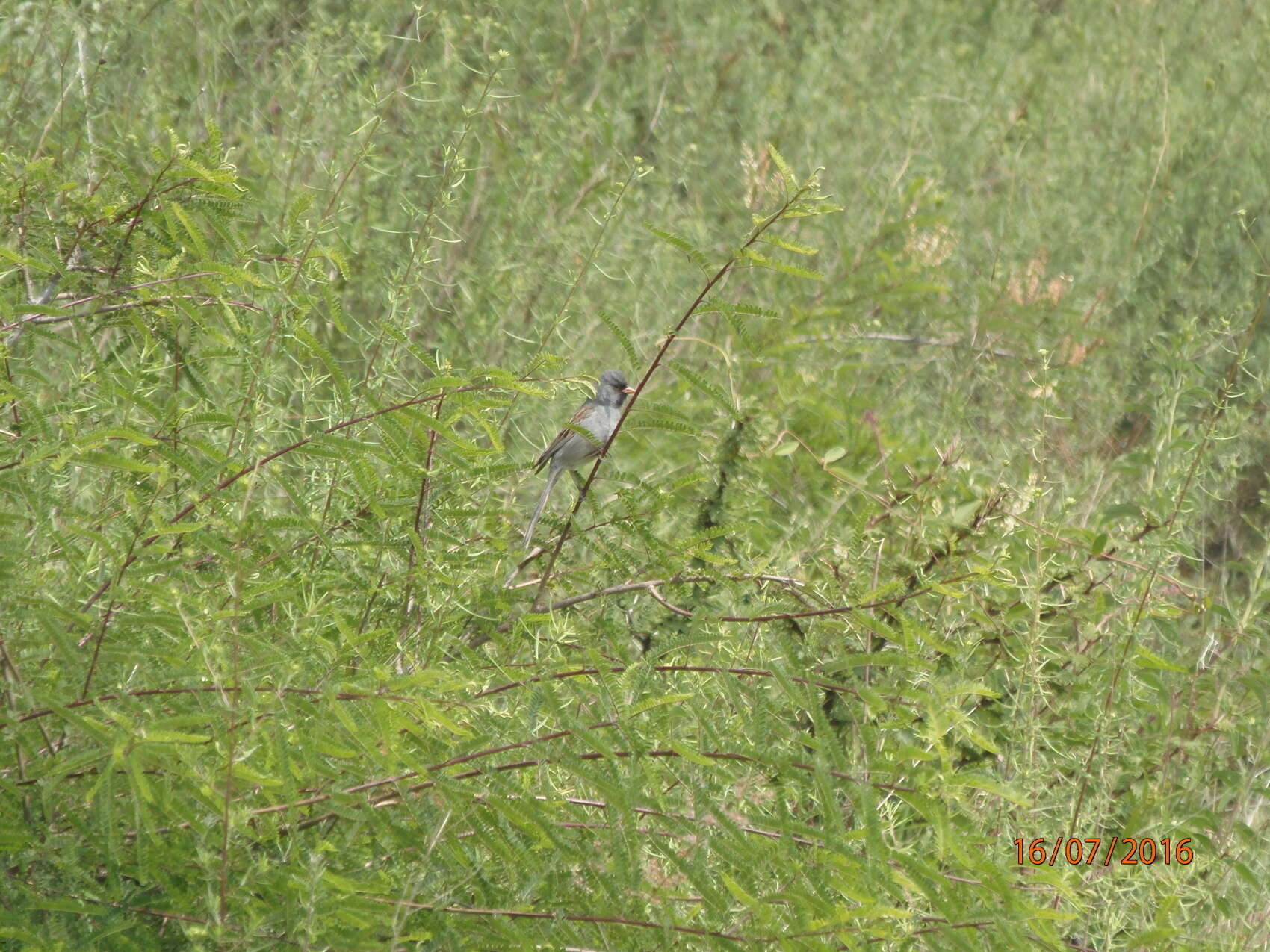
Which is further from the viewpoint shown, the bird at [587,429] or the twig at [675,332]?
the bird at [587,429]

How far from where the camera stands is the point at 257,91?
6.35 m

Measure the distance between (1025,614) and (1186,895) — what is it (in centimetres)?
79

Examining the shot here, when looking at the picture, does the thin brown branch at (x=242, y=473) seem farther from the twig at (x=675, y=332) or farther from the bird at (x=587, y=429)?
the bird at (x=587, y=429)

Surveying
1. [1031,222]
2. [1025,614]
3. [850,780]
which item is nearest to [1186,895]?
[1025,614]

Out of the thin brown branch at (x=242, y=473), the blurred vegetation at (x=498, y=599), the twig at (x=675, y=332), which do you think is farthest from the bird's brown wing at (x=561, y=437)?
the thin brown branch at (x=242, y=473)

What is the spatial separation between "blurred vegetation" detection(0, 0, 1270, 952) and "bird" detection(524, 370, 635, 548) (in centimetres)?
11

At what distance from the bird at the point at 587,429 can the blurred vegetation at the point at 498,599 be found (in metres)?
0.11

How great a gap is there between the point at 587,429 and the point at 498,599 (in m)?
1.20

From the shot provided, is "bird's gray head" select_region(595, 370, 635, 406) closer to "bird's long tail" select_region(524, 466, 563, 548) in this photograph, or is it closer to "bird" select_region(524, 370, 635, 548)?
"bird" select_region(524, 370, 635, 548)

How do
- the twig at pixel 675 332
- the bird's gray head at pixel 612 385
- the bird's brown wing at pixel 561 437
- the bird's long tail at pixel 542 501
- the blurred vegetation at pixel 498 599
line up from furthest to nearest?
the bird's gray head at pixel 612 385
the bird's brown wing at pixel 561 437
the bird's long tail at pixel 542 501
the twig at pixel 675 332
the blurred vegetation at pixel 498 599

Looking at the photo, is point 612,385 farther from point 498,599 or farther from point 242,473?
point 242,473

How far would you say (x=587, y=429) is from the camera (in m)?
4.15

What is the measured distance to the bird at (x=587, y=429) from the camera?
4.25 meters

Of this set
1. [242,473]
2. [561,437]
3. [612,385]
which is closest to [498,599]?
[242,473]
